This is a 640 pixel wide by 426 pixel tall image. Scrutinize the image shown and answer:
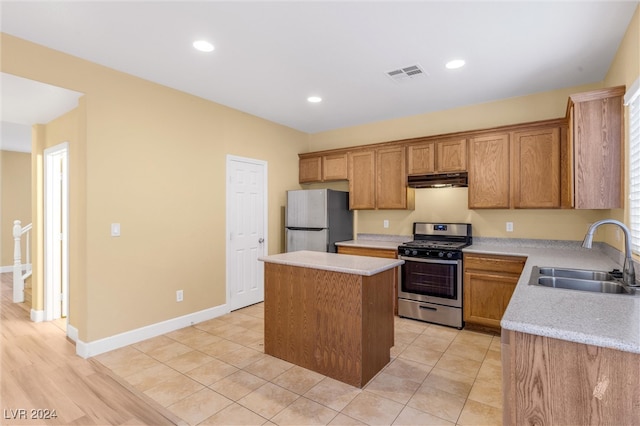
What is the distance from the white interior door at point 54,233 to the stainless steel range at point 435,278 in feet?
13.4

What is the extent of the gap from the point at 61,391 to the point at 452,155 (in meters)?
4.44

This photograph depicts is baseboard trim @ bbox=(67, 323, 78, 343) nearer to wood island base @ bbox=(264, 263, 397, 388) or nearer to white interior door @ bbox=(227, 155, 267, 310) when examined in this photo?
white interior door @ bbox=(227, 155, 267, 310)

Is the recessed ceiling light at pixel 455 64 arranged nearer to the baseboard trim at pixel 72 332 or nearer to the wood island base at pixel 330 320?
the wood island base at pixel 330 320

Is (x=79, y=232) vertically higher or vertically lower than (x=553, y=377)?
higher

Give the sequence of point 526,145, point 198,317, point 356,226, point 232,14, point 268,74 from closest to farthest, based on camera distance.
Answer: point 232,14, point 268,74, point 526,145, point 198,317, point 356,226

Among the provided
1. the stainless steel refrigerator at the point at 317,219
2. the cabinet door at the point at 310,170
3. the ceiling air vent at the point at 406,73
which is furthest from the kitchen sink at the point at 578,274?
the cabinet door at the point at 310,170

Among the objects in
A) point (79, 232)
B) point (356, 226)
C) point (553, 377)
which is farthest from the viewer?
point (356, 226)

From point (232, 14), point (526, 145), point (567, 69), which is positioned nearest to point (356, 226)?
point (526, 145)

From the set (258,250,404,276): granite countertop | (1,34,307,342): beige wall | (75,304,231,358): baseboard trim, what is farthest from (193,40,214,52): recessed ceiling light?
(75,304,231,358): baseboard trim

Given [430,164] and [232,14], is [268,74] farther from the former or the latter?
[430,164]

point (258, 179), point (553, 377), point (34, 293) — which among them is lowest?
point (34, 293)

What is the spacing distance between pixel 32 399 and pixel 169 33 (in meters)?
2.90

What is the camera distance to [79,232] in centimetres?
→ 301

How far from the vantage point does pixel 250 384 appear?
2.46m
